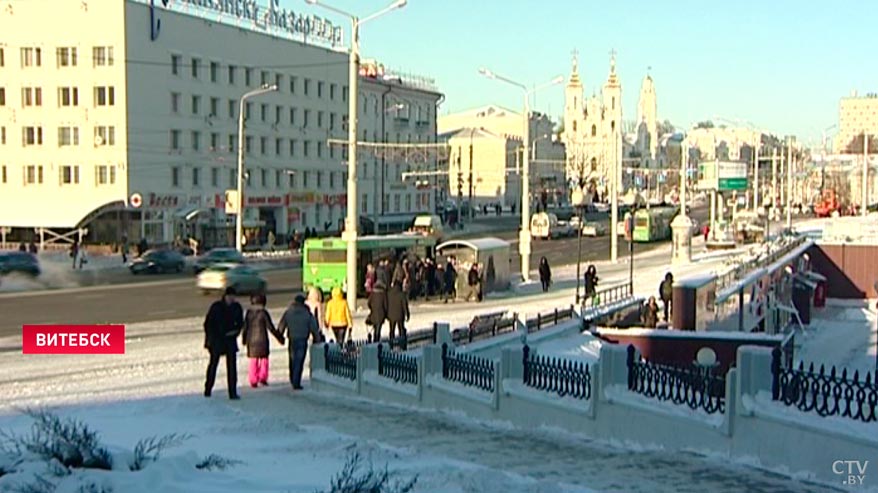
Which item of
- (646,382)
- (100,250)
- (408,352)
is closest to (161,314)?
(408,352)

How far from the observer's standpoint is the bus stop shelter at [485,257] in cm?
3516

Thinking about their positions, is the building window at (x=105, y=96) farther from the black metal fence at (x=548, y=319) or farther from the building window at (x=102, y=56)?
the black metal fence at (x=548, y=319)

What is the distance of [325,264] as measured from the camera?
3575 centimetres

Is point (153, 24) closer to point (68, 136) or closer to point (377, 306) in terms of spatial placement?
point (68, 136)

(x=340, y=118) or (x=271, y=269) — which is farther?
(x=340, y=118)

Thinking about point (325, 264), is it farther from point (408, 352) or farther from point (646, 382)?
point (646, 382)

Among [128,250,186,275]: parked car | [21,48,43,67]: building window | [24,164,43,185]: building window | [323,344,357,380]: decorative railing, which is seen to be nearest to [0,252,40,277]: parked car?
[128,250,186,275]: parked car

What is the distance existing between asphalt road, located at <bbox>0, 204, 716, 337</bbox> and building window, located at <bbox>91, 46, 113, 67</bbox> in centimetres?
1475

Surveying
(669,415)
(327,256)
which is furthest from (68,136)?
(669,415)

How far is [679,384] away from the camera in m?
12.4

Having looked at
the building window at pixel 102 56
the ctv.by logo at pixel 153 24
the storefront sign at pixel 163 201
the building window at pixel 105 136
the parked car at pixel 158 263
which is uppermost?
the ctv.by logo at pixel 153 24

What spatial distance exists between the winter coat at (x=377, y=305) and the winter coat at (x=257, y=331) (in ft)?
16.1

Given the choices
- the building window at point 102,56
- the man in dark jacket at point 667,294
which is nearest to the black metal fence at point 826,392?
the man in dark jacket at point 667,294

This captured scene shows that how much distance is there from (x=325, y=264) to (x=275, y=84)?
3973cm
